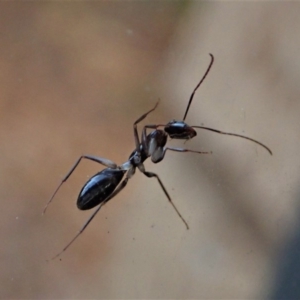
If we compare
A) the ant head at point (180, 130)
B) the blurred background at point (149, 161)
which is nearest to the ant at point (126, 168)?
the ant head at point (180, 130)

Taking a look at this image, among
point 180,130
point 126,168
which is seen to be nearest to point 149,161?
point 126,168

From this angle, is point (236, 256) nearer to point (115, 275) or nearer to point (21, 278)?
point (115, 275)

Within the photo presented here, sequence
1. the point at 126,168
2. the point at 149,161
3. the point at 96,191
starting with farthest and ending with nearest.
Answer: the point at 149,161, the point at 126,168, the point at 96,191

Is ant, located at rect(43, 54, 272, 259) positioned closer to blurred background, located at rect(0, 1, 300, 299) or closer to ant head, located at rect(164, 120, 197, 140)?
ant head, located at rect(164, 120, 197, 140)

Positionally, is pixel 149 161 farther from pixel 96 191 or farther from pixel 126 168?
pixel 96 191

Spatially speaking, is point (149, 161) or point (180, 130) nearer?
point (180, 130)

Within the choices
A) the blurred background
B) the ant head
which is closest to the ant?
the ant head

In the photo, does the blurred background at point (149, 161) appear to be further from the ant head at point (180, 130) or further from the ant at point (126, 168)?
the ant head at point (180, 130)

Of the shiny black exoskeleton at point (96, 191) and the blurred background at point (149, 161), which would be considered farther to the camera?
the blurred background at point (149, 161)
